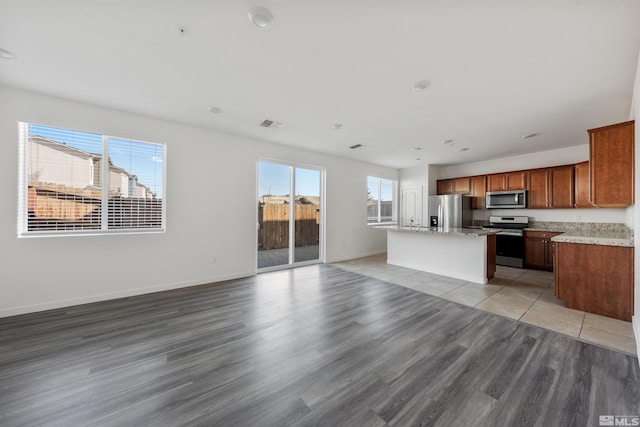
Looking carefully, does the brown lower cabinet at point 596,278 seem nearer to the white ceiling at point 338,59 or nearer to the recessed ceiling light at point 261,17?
the white ceiling at point 338,59

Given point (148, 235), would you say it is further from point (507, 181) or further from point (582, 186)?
point (582, 186)

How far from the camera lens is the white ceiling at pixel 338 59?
68.5 inches

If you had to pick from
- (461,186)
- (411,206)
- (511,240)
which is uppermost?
(461,186)

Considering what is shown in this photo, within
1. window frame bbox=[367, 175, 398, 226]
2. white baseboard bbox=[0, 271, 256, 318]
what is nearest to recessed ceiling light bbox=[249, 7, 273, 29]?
white baseboard bbox=[0, 271, 256, 318]

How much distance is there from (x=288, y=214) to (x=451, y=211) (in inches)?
173

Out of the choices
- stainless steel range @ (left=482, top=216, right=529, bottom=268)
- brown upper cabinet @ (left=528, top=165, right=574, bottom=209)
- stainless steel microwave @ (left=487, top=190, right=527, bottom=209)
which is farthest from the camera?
stainless steel microwave @ (left=487, top=190, right=527, bottom=209)

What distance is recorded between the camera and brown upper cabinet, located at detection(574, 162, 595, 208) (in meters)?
4.76

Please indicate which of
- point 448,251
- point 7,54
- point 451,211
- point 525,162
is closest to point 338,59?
point 7,54

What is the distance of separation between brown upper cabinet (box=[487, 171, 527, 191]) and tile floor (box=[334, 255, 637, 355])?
6.55 feet

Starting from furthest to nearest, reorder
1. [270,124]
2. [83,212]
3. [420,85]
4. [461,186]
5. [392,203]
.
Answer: [392,203], [461,186], [270,124], [83,212], [420,85]

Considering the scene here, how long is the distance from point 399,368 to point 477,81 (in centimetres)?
302

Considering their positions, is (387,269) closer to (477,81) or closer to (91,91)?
(477,81)

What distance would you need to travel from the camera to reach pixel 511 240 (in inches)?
216

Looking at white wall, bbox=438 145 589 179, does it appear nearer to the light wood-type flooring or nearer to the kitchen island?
the kitchen island
